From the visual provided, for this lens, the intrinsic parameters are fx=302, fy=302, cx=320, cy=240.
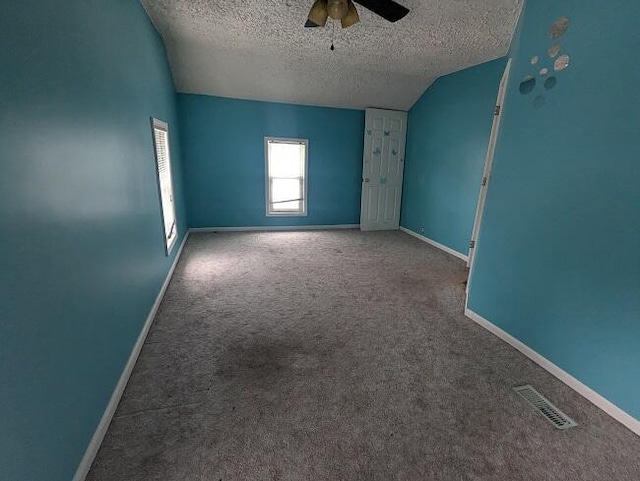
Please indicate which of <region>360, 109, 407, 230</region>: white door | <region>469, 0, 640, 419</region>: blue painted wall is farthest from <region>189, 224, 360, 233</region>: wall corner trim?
<region>469, 0, 640, 419</region>: blue painted wall

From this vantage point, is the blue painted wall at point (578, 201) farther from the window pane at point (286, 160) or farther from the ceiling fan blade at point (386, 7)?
the window pane at point (286, 160)

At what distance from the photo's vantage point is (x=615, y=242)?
1635 millimetres

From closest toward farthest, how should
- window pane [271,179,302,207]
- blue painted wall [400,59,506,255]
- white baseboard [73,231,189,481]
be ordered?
1. white baseboard [73,231,189,481]
2. blue painted wall [400,59,506,255]
3. window pane [271,179,302,207]

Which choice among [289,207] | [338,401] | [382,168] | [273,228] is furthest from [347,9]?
[273,228]

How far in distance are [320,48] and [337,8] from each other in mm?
1690

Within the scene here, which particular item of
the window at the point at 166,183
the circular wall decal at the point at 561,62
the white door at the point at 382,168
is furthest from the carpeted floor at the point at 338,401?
the white door at the point at 382,168

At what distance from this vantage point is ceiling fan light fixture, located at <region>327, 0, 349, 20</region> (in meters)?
2.07

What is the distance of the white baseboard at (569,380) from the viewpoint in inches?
63.2

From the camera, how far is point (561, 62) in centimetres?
188

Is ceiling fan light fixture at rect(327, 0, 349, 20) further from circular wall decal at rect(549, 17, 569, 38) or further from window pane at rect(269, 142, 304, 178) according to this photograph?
window pane at rect(269, 142, 304, 178)

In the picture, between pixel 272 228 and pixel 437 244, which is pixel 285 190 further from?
pixel 437 244

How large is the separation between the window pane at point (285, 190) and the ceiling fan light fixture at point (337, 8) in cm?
344

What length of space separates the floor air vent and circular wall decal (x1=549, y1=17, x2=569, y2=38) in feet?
7.18

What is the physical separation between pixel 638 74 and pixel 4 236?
274 centimetres
